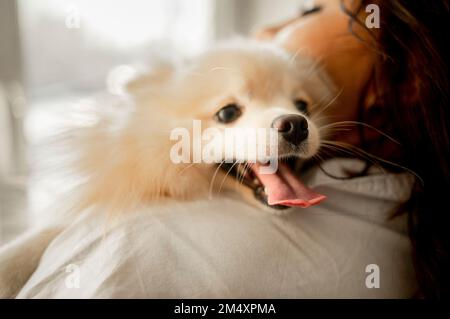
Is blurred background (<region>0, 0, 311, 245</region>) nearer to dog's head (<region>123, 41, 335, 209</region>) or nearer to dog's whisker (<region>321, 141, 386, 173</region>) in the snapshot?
dog's head (<region>123, 41, 335, 209</region>)

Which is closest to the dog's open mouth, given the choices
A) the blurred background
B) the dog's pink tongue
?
the dog's pink tongue

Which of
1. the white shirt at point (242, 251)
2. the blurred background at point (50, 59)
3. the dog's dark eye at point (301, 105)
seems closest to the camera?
the white shirt at point (242, 251)

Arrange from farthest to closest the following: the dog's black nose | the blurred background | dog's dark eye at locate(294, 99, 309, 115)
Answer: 1. the blurred background
2. dog's dark eye at locate(294, 99, 309, 115)
3. the dog's black nose

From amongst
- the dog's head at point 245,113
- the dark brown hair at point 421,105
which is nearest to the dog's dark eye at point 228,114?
the dog's head at point 245,113

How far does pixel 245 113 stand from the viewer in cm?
80

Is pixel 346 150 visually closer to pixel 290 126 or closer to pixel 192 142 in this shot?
pixel 290 126

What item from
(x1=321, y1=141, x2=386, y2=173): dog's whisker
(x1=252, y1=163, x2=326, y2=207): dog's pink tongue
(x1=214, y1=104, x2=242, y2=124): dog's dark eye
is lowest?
(x1=252, y1=163, x2=326, y2=207): dog's pink tongue

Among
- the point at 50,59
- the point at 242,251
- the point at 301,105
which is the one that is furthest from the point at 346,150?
the point at 50,59

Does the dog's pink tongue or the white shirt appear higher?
the dog's pink tongue

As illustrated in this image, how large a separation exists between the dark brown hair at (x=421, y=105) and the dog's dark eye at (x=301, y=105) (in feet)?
0.56

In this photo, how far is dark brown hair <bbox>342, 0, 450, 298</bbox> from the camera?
0.72 meters

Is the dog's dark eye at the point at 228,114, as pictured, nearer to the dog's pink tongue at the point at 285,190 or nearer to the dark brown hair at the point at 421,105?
the dog's pink tongue at the point at 285,190

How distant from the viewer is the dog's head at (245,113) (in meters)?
0.71

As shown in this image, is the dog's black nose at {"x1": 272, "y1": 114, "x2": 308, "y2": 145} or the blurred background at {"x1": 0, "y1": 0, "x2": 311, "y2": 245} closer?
the dog's black nose at {"x1": 272, "y1": 114, "x2": 308, "y2": 145}
